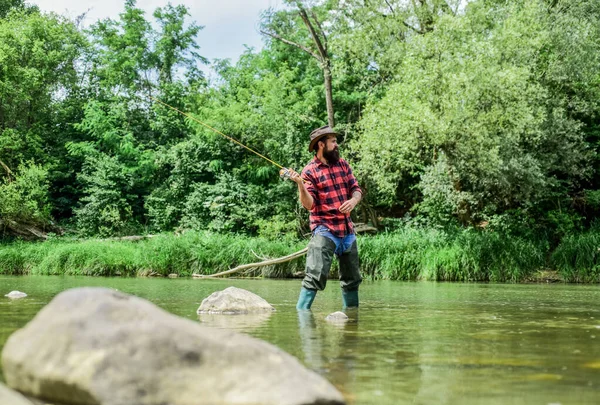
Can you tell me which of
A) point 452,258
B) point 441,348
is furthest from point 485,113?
point 441,348

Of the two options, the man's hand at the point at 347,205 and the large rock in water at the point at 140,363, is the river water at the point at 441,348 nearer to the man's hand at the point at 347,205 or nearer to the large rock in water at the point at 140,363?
the large rock in water at the point at 140,363

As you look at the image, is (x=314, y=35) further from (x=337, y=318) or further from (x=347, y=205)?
(x=337, y=318)

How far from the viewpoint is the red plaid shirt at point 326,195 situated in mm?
7555

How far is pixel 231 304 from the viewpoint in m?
7.79

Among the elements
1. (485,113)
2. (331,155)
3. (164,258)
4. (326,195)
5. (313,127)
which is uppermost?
(313,127)

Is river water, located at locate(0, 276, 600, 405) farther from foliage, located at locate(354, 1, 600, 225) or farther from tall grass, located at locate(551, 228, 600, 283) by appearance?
tall grass, located at locate(551, 228, 600, 283)

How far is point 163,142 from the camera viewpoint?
32.6m

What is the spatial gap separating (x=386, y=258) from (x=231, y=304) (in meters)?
11.3

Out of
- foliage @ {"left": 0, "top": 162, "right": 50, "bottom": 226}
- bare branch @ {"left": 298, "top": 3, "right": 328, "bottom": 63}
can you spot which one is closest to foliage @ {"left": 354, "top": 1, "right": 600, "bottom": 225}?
bare branch @ {"left": 298, "top": 3, "right": 328, "bottom": 63}

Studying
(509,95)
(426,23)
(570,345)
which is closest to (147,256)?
(509,95)

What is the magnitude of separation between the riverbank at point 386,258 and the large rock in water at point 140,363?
14.7m

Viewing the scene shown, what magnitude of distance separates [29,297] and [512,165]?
13265 millimetres

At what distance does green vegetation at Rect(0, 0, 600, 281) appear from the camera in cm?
1866

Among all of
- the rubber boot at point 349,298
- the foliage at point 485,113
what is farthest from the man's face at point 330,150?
the foliage at point 485,113
